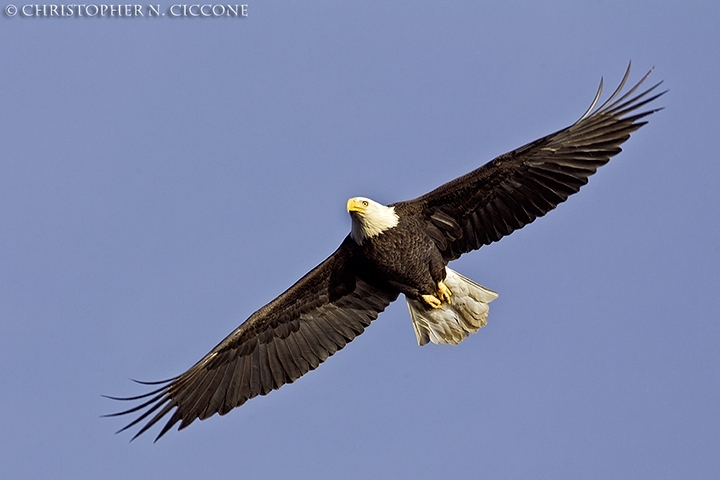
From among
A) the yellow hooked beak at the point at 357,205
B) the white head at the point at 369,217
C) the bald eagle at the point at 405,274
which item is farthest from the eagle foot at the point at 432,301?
the yellow hooked beak at the point at 357,205

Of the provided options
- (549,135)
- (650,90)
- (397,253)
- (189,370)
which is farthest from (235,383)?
(650,90)

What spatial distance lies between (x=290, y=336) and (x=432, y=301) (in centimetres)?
164

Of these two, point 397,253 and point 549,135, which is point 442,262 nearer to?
point 397,253

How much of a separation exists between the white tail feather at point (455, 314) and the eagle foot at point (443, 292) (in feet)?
0.21

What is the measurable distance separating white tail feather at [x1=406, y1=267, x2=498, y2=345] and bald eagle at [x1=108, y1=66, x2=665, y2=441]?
0.01 metres

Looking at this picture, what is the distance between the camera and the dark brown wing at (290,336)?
43.5 ft

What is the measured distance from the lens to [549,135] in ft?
40.8

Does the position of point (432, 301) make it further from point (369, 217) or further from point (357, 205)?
point (357, 205)

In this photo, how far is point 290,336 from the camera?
13539 millimetres

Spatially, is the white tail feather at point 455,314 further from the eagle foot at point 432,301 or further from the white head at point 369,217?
the white head at point 369,217

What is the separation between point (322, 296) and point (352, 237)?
0.97m

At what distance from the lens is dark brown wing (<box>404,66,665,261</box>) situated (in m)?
12.4

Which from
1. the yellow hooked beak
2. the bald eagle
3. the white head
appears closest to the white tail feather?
the bald eagle

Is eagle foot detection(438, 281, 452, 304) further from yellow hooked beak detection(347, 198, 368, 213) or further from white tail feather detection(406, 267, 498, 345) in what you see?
yellow hooked beak detection(347, 198, 368, 213)
